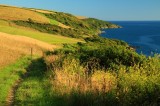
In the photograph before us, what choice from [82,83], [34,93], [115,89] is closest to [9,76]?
[34,93]

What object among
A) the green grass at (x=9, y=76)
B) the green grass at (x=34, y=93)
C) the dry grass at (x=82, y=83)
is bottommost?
the green grass at (x=9, y=76)

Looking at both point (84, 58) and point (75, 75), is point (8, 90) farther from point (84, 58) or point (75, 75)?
point (84, 58)

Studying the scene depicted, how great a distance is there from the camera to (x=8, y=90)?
1778 cm

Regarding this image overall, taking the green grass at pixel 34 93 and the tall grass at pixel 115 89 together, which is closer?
the tall grass at pixel 115 89

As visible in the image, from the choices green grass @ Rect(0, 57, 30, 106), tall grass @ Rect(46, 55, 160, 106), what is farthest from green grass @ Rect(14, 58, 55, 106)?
tall grass @ Rect(46, 55, 160, 106)

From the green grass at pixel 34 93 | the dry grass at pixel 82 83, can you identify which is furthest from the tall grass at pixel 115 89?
the green grass at pixel 34 93

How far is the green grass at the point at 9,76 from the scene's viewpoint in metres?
16.9

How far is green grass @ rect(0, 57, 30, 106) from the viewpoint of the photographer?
55.6 feet

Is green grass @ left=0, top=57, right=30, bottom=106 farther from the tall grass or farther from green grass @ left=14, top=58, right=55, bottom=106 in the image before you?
the tall grass

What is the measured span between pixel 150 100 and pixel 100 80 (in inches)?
106

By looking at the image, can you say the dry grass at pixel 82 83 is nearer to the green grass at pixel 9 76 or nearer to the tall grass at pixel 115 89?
the tall grass at pixel 115 89

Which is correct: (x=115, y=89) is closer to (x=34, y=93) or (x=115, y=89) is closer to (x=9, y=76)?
(x=34, y=93)

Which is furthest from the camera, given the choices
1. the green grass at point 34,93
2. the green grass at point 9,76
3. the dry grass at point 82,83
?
the green grass at point 9,76

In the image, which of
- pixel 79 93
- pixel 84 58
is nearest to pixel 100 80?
pixel 79 93
